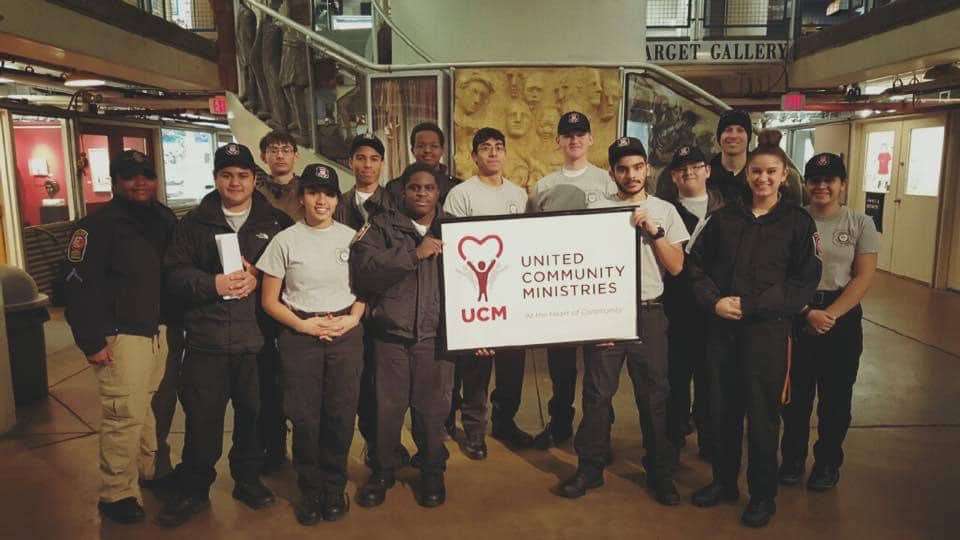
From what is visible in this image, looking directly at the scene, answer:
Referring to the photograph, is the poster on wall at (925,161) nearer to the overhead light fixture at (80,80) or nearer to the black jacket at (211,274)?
the black jacket at (211,274)

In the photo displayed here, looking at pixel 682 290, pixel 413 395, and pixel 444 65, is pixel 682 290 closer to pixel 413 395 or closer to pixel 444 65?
pixel 413 395

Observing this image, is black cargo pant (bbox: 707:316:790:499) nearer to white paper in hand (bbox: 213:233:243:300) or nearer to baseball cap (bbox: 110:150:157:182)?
white paper in hand (bbox: 213:233:243:300)

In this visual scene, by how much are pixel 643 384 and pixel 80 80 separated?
8.80 metres

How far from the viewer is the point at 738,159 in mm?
4020

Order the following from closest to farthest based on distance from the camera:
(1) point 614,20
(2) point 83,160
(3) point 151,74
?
(1) point 614,20
(3) point 151,74
(2) point 83,160

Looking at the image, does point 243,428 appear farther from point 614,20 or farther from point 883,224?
point 883,224

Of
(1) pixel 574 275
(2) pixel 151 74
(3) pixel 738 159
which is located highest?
(2) pixel 151 74

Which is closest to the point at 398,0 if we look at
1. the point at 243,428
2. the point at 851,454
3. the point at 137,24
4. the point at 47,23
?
the point at 137,24

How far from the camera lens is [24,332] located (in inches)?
199

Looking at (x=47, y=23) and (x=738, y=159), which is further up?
(x=47, y=23)

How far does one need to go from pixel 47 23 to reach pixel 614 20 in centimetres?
587

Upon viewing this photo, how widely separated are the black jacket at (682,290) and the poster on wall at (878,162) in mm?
9418

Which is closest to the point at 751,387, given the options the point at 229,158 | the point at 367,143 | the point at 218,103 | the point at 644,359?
the point at 644,359

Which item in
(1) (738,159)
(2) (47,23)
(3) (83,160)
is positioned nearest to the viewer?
(1) (738,159)
